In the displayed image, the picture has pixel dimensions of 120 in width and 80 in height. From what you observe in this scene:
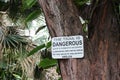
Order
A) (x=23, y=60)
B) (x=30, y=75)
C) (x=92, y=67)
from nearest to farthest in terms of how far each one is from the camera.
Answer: (x=92, y=67), (x=23, y=60), (x=30, y=75)

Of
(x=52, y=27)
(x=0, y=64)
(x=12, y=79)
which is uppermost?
(x=52, y=27)

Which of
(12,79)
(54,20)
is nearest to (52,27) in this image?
(54,20)

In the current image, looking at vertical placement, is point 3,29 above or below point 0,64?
above

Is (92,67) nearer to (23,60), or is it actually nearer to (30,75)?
(23,60)

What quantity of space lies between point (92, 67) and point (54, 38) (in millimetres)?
123

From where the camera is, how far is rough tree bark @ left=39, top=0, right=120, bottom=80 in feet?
2.21

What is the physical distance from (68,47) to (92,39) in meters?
0.07

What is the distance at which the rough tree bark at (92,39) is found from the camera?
2.21 feet

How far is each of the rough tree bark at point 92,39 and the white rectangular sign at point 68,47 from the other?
0.01 m

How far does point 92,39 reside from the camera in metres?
0.71

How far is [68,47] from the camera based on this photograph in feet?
2.35

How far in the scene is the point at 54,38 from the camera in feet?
2.33

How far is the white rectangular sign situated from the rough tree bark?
1 cm

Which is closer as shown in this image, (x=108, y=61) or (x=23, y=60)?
(x=108, y=61)
